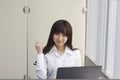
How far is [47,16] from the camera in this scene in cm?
354

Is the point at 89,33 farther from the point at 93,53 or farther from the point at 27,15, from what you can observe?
the point at 27,15

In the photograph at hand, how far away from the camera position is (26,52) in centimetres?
359

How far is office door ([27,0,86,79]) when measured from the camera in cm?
353

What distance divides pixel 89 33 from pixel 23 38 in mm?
841

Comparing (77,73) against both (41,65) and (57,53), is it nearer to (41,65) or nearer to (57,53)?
(41,65)

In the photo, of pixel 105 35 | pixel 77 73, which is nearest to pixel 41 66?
pixel 77 73

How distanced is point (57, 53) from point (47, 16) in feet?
4.70

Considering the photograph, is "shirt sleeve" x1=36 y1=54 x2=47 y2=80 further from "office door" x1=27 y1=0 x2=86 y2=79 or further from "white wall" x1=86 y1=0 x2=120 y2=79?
"office door" x1=27 y1=0 x2=86 y2=79

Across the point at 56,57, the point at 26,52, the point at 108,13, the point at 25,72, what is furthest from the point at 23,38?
the point at 56,57

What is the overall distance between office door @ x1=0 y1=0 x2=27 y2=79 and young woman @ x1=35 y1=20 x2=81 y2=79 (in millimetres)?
1419

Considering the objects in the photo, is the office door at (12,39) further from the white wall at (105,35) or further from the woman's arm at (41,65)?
the woman's arm at (41,65)

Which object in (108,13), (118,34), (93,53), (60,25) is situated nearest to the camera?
(60,25)

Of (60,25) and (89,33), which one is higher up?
(60,25)

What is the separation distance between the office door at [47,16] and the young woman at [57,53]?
4.52 ft
